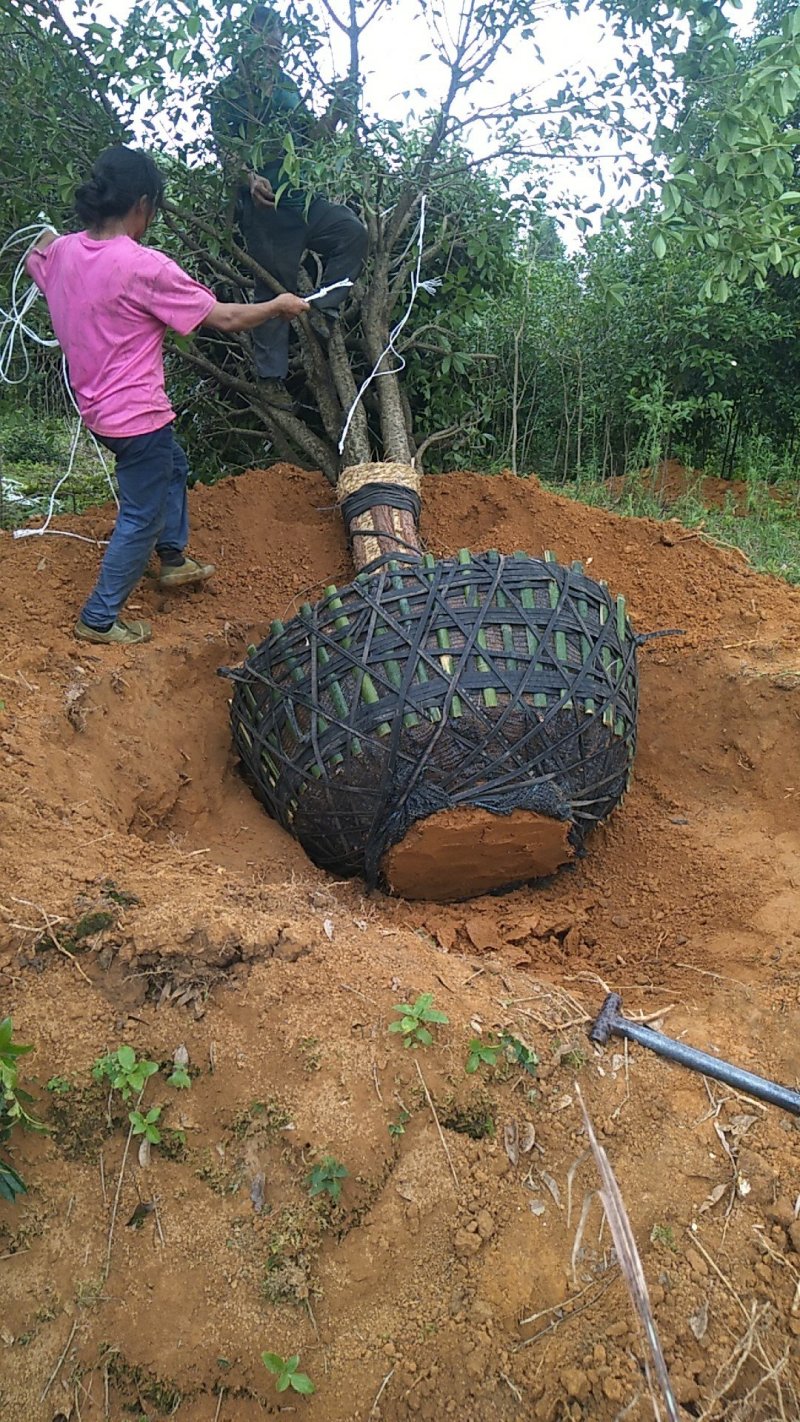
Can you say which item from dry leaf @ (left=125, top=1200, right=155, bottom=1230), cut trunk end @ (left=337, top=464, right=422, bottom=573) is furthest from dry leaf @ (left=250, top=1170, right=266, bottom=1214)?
cut trunk end @ (left=337, top=464, right=422, bottom=573)

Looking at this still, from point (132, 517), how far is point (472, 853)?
5.80 ft

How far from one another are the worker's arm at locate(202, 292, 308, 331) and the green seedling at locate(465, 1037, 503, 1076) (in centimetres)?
248

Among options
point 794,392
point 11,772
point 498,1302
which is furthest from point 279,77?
point 794,392

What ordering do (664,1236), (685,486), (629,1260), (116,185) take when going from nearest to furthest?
(629,1260) < (664,1236) < (116,185) < (685,486)

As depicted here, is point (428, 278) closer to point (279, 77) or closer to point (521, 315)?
point (279, 77)

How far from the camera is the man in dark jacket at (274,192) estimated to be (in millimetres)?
3406

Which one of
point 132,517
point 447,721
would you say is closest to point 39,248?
point 132,517

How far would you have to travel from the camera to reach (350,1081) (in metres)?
1.71

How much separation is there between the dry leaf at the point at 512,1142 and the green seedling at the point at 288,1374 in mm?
481

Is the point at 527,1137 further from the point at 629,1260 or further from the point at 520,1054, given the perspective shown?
the point at 629,1260

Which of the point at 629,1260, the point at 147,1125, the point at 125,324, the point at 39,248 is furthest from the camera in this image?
the point at 39,248

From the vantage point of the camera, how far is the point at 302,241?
410 cm

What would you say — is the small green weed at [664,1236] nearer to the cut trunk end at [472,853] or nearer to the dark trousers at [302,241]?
the cut trunk end at [472,853]

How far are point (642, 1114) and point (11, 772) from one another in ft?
5.83
